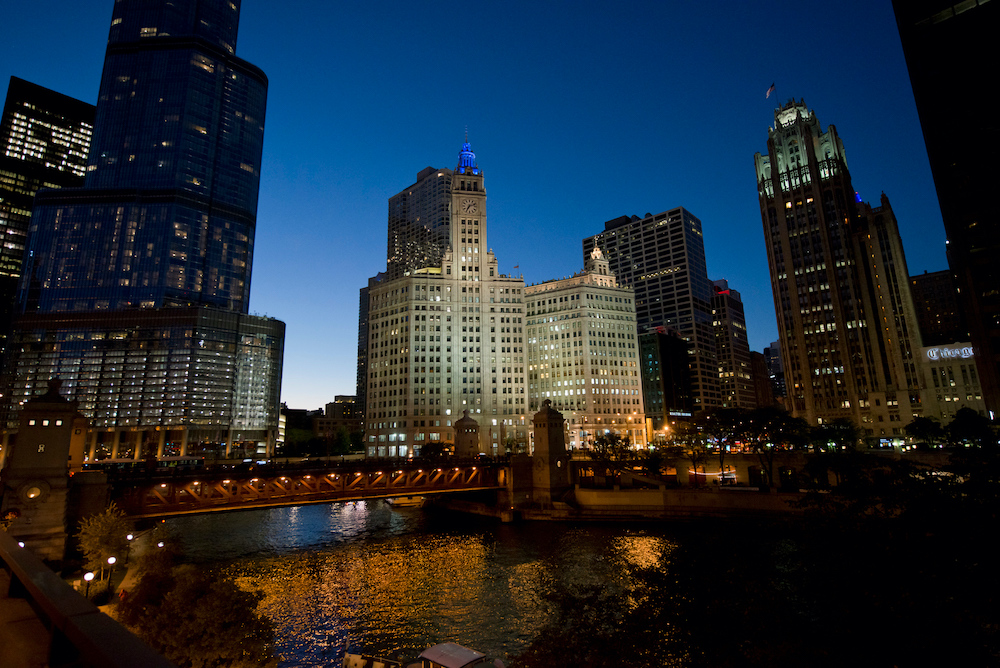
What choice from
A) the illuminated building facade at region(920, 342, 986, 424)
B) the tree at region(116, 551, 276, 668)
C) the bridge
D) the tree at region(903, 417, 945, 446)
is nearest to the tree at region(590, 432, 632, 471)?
the bridge

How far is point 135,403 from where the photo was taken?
19812 centimetres

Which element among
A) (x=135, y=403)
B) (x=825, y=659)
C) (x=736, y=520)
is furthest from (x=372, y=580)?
(x=135, y=403)

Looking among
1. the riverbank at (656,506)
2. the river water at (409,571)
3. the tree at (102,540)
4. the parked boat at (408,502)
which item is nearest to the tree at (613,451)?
the riverbank at (656,506)

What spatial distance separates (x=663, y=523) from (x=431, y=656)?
63.3 metres

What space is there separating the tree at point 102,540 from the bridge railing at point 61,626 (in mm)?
39058

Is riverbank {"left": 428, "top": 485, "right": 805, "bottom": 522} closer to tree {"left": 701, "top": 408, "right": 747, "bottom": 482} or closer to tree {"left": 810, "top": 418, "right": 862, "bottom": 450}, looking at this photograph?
tree {"left": 701, "top": 408, "right": 747, "bottom": 482}

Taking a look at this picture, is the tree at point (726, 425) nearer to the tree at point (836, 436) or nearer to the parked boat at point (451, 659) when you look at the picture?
the tree at point (836, 436)

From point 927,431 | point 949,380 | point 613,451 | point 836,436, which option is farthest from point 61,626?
point 949,380

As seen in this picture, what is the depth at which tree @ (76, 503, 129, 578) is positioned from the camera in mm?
44500

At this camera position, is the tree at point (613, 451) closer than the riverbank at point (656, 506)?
No

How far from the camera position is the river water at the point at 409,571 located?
133ft

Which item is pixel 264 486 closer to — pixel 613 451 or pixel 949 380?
pixel 613 451

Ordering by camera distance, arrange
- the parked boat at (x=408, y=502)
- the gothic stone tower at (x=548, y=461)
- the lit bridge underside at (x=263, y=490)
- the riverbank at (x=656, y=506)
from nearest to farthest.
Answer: the lit bridge underside at (x=263, y=490)
the riverbank at (x=656, y=506)
the gothic stone tower at (x=548, y=461)
the parked boat at (x=408, y=502)

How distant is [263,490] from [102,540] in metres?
22.4
